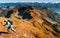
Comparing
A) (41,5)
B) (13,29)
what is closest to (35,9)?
(41,5)

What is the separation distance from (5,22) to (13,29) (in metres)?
0.36

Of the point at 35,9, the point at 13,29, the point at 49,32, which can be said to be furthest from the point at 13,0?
the point at 49,32

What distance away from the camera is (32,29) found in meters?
4.79

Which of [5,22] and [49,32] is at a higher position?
[5,22]

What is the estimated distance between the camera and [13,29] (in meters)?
4.75

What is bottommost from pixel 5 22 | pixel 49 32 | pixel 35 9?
pixel 49 32

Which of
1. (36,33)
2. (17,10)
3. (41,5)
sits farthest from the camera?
(41,5)

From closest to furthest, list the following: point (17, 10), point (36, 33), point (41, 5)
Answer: point (36, 33) < point (17, 10) < point (41, 5)

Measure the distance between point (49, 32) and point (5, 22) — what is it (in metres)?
1.49

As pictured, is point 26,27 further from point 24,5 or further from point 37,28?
point 24,5

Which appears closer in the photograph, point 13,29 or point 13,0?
point 13,29

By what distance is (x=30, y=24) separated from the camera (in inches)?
193

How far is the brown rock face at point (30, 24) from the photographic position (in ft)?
15.3

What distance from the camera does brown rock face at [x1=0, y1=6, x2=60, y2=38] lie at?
15.3ft
